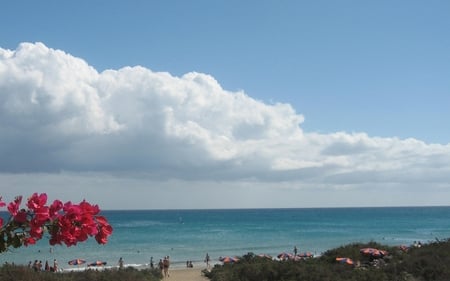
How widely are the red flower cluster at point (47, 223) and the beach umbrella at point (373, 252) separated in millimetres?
21629

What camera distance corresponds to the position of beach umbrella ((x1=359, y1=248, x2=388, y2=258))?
22688 mm

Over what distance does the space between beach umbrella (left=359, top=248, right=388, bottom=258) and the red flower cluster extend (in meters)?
21.6

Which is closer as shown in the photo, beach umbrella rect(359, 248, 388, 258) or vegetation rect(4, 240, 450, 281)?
vegetation rect(4, 240, 450, 281)

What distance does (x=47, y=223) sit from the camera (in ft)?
8.64

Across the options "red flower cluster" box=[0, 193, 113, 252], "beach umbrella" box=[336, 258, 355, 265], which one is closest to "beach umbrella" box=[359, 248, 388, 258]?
"beach umbrella" box=[336, 258, 355, 265]

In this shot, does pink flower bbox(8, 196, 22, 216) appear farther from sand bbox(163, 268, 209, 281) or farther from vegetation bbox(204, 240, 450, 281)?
sand bbox(163, 268, 209, 281)

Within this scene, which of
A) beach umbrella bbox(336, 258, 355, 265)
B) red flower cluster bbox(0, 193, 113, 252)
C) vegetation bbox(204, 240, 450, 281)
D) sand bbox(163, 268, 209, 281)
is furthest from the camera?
sand bbox(163, 268, 209, 281)

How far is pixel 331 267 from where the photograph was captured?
19.4 m

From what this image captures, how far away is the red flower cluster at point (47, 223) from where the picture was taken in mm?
2602

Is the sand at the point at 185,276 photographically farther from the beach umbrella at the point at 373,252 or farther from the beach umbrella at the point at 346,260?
the beach umbrella at the point at 346,260

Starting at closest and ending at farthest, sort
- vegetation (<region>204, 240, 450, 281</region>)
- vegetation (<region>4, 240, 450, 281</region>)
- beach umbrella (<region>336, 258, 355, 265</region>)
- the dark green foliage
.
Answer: the dark green foliage → vegetation (<region>4, 240, 450, 281</region>) → vegetation (<region>204, 240, 450, 281</region>) → beach umbrella (<region>336, 258, 355, 265</region>)

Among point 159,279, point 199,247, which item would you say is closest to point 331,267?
point 159,279

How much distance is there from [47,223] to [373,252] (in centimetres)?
2211

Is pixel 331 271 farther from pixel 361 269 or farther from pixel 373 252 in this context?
pixel 373 252
